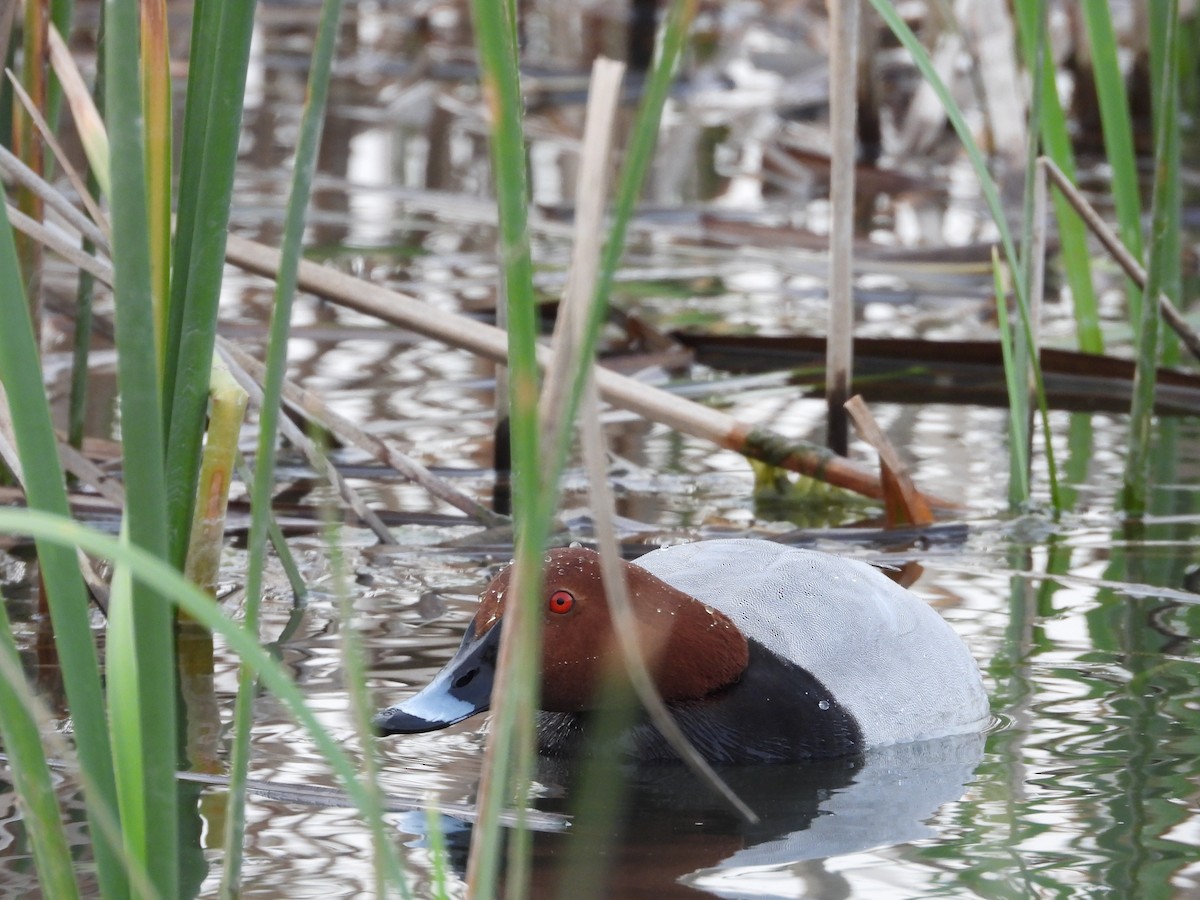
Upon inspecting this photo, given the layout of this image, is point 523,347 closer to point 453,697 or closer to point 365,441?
point 453,697

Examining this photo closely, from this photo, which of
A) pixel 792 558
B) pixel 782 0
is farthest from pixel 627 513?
pixel 782 0

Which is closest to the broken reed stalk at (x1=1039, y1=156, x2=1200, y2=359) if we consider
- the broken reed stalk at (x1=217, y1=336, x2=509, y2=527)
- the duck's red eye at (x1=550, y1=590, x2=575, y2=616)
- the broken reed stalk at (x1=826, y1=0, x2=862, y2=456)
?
the broken reed stalk at (x1=826, y1=0, x2=862, y2=456)

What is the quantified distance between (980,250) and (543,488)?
17.0 ft

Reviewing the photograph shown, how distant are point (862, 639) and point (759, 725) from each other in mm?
198

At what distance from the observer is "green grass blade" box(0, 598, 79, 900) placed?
54.7 inches

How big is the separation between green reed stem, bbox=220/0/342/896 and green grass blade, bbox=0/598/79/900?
0.14m

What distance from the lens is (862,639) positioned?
266cm

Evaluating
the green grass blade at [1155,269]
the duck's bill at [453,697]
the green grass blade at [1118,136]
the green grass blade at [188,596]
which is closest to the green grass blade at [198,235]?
the duck's bill at [453,697]

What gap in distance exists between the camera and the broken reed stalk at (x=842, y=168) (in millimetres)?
3482

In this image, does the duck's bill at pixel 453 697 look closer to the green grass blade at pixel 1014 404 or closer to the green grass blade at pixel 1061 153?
the green grass blade at pixel 1014 404

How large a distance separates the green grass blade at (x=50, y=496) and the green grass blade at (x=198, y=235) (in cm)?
35

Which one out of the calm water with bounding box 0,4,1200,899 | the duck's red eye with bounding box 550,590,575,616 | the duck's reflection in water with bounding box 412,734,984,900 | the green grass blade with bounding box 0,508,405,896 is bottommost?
the duck's reflection in water with bounding box 412,734,984,900

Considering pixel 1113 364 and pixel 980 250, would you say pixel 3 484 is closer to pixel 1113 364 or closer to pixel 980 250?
pixel 1113 364

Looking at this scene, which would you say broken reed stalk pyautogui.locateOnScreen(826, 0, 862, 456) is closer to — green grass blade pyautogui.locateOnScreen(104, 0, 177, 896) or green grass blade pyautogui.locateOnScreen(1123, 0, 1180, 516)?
green grass blade pyautogui.locateOnScreen(1123, 0, 1180, 516)
